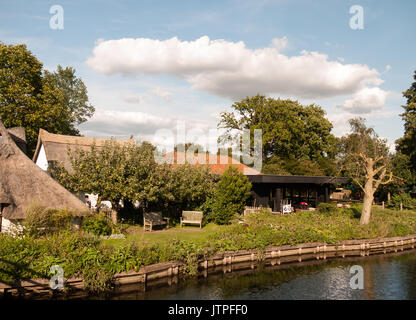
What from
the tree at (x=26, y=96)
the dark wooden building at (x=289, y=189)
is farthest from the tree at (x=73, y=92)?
the dark wooden building at (x=289, y=189)

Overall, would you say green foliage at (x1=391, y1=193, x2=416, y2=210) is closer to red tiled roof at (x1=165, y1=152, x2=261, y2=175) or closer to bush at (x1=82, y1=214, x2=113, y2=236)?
red tiled roof at (x1=165, y1=152, x2=261, y2=175)

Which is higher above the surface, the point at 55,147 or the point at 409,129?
the point at 409,129

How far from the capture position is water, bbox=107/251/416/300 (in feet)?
41.9

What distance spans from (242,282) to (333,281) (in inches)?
157

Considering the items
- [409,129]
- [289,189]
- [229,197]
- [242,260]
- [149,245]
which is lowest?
[242,260]

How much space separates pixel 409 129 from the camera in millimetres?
40031

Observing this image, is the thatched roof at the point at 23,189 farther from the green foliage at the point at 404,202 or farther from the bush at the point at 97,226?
the green foliage at the point at 404,202

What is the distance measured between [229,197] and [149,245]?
10.2m

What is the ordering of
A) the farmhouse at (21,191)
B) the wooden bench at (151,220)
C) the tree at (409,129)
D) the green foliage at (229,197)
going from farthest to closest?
the tree at (409,129)
the green foliage at (229,197)
the wooden bench at (151,220)
the farmhouse at (21,191)

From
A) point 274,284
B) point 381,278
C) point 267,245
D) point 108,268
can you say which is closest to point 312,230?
point 267,245

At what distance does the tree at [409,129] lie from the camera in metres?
38.9

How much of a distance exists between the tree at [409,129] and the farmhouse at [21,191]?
121 feet

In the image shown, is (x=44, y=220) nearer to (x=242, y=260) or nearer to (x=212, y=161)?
(x=242, y=260)

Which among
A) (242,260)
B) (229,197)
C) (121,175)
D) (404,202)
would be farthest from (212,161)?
(242,260)
